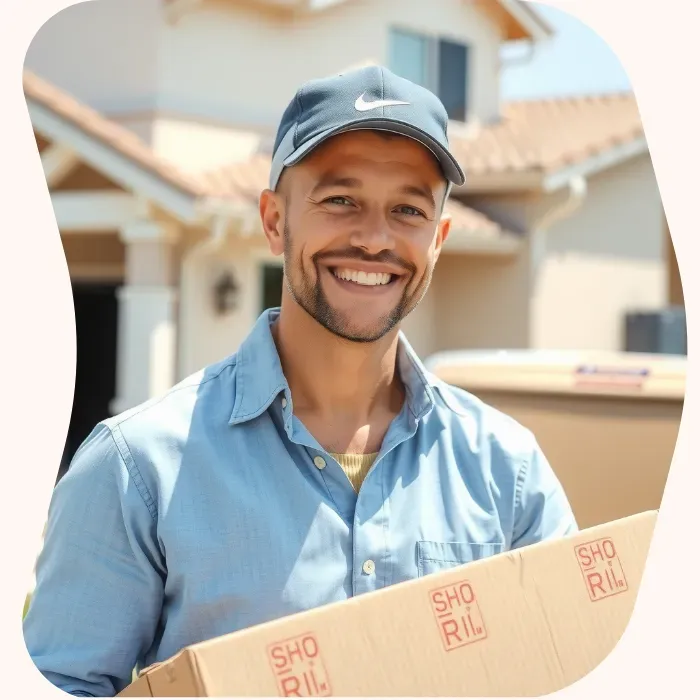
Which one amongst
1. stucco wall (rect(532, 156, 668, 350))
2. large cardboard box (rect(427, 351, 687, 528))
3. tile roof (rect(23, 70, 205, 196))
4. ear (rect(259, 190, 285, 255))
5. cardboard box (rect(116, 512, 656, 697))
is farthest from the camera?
stucco wall (rect(532, 156, 668, 350))

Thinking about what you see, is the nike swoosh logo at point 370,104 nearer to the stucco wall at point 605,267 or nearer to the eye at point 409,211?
the eye at point 409,211

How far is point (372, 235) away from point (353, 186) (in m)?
0.08

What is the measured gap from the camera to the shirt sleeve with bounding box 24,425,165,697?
139 cm

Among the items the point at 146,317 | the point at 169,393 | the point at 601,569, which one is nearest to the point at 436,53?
the point at 146,317

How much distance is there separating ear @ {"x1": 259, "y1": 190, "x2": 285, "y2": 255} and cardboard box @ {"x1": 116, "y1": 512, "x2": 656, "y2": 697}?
0.63m

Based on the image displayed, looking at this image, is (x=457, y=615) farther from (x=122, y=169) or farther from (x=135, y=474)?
(x=122, y=169)

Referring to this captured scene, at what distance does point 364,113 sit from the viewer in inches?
59.7

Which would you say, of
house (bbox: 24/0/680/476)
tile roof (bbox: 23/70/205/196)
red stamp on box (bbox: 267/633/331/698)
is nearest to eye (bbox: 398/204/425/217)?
red stamp on box (bbox: 267/633/331/698)

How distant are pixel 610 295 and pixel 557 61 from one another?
260 centimetres

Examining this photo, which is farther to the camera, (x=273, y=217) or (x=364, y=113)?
(x=273, y=217)

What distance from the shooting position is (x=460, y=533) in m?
1.58

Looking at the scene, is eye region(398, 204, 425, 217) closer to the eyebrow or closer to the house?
the eyebrow

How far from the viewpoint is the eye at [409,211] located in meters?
1.53

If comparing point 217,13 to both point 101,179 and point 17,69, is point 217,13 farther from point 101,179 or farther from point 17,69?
point 17,69
